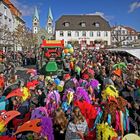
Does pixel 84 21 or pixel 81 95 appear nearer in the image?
pixel 81 95

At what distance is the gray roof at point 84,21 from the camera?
86.1 meters

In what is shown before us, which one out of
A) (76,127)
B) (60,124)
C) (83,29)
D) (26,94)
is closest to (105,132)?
(76,127)

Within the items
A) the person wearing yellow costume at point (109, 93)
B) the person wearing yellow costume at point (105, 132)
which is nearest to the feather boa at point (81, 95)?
the person wearing yellow costume at point (109, 93)

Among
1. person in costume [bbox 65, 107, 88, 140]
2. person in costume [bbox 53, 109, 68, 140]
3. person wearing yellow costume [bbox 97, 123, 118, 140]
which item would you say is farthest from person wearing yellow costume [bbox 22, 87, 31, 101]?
person wearing yellow costume [bbox 97, 123, 118, 140]

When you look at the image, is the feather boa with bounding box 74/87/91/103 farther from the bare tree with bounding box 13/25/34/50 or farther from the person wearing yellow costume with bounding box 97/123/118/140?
the bare tree with bounding box 13/25/34/50

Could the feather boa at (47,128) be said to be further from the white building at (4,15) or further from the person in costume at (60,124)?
the white building at (4,15)

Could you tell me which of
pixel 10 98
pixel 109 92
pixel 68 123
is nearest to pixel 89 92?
pixel 109 92

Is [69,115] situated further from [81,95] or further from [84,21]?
[84,21]

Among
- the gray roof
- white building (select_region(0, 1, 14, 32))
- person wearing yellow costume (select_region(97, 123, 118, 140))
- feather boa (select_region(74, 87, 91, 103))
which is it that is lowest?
person wearing yellow costume (select_region(97, 123, 118, 140))

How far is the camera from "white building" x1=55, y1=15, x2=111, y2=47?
85.7m

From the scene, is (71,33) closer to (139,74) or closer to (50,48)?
(50,48)

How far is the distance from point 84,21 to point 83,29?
2.22 metres

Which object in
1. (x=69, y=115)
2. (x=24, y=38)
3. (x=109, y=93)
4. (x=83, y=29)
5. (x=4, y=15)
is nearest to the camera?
(x=69, y=115)

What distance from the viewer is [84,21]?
87000mm
